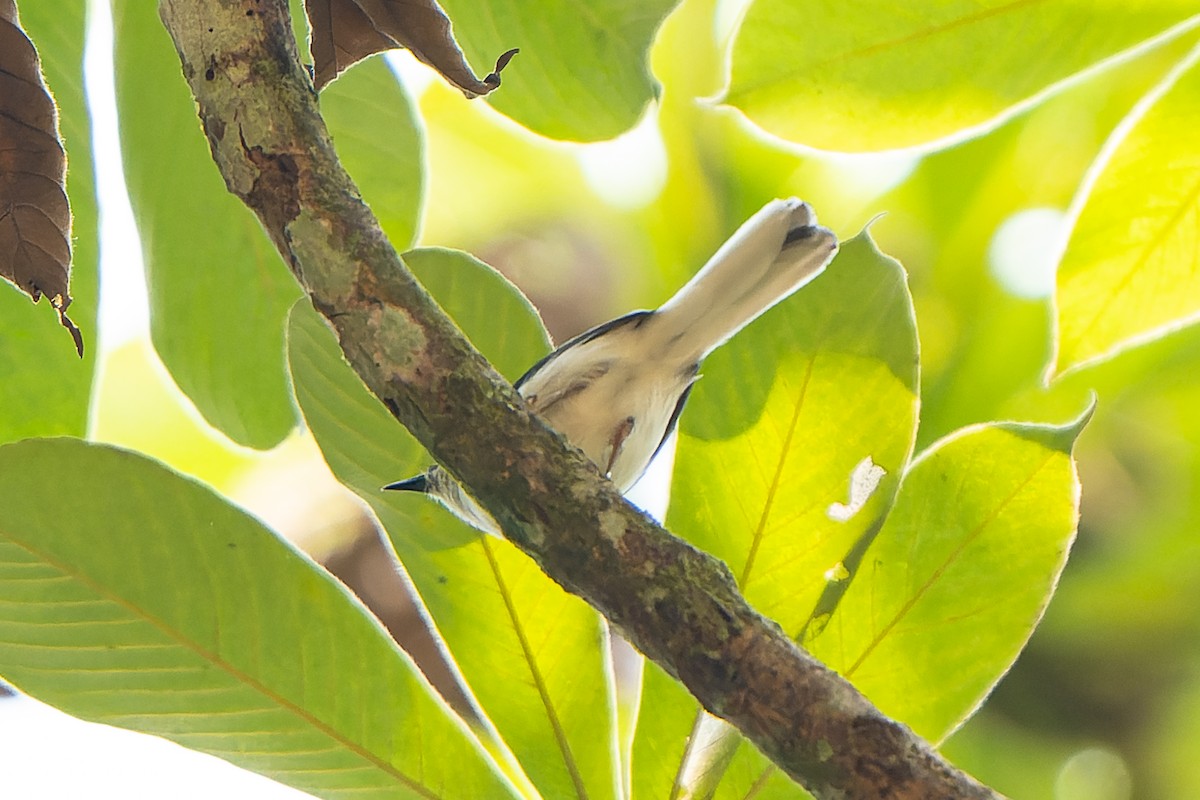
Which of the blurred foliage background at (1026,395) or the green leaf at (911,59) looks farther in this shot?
the blurred foliage background at (1026,395)

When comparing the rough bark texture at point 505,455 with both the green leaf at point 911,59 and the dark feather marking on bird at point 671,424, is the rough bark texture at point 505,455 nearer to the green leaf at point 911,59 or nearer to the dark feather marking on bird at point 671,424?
the green leaf at point 911,59

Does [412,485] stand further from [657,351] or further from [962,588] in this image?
[962,588]

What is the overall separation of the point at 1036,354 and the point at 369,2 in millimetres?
1387

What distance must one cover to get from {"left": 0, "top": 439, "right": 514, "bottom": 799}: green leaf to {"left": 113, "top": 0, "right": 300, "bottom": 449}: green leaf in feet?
0.89

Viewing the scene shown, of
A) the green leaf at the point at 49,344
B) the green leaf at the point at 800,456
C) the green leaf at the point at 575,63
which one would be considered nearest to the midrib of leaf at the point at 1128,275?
the green leaf at the point at 800,456

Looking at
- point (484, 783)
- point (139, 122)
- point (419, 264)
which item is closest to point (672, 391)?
point (419, 264)

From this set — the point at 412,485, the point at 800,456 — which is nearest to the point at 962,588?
the point at 800,456

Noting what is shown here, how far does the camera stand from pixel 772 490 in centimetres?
97

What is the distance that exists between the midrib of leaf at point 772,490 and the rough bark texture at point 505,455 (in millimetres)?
331

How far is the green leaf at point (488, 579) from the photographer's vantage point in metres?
0.97

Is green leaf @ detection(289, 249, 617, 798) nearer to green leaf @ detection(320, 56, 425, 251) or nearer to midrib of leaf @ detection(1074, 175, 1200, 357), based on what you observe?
green leaf @ detection(320, 56, 425, 251)

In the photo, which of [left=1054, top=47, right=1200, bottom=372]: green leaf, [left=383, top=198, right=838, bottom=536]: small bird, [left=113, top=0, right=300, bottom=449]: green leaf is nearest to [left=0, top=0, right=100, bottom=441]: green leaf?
[left=113, top=0, right=300, bottom=449]: green leaf

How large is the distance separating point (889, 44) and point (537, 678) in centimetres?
66

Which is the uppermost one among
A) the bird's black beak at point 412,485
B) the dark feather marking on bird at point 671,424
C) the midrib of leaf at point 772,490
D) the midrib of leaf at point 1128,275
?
the dark feather marking on bird at point 671,424
